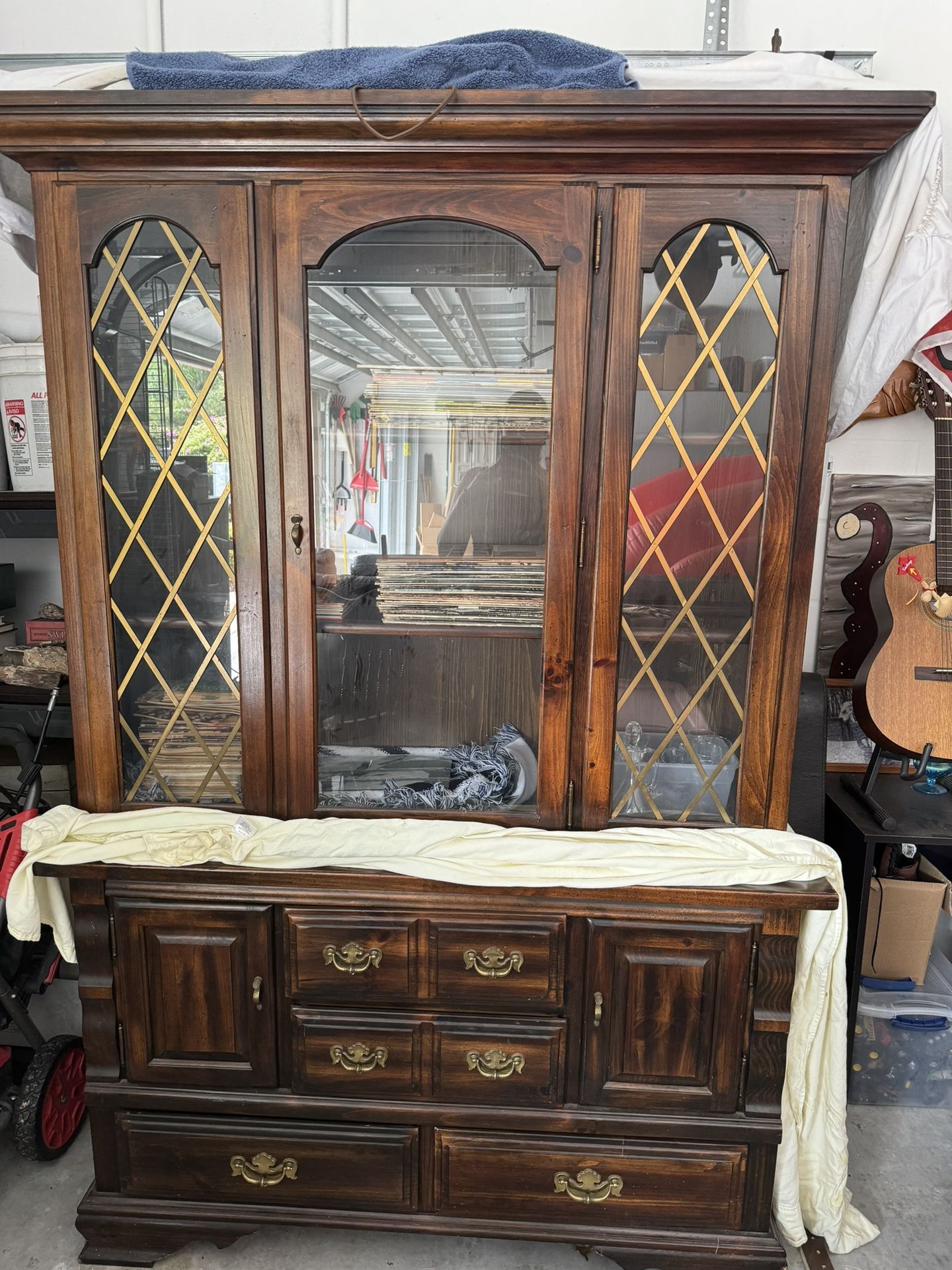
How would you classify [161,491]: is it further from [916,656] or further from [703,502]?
[916,656]

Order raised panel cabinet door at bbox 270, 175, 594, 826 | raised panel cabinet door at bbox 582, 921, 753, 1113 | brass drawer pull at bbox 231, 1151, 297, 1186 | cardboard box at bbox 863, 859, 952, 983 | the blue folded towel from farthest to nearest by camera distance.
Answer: cardboard box at bbox 863, 859, 952, 983 → brass drawer pull at bbox 231, 1151, 297, 1186 → raised panel cabinet door at bbox 582, 921, 753, 1113 → raised panel cabinet door at bbox 270, 175, 594, 826 → the blue folded towel

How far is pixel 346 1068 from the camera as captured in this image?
62.7 inches

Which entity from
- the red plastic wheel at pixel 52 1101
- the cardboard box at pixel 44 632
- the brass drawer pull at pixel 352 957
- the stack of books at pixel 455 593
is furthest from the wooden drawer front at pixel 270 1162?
the cardboard box at pixel 44 632

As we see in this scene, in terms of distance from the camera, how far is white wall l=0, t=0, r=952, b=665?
189cm

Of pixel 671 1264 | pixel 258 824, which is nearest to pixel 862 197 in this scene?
pixel 258 824

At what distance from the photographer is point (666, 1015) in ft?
5.07

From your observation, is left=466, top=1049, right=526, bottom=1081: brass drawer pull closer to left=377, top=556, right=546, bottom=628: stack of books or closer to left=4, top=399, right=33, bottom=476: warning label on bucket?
left=377, top=556, right=546, bottom=628: stack of books

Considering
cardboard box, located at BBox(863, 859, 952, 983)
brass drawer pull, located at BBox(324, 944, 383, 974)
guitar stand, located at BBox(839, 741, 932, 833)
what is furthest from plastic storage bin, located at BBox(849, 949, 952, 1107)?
brass drawer pull, located at BBox(324, 944, 383, 974)

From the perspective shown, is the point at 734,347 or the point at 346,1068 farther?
the point at 346,1068

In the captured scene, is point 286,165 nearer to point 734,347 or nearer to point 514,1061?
point 734,347

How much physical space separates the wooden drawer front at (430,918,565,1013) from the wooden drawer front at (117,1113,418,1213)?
0.33m

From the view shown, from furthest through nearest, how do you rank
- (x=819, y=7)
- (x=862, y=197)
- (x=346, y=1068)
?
(x=819, y=7), (x=346, y=1068), (x=862, y=197)

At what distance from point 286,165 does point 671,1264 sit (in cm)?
224

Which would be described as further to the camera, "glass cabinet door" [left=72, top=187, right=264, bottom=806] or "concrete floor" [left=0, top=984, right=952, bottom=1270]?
"concrete floor" [left=0, top=984, right=952, bottom=1270]
